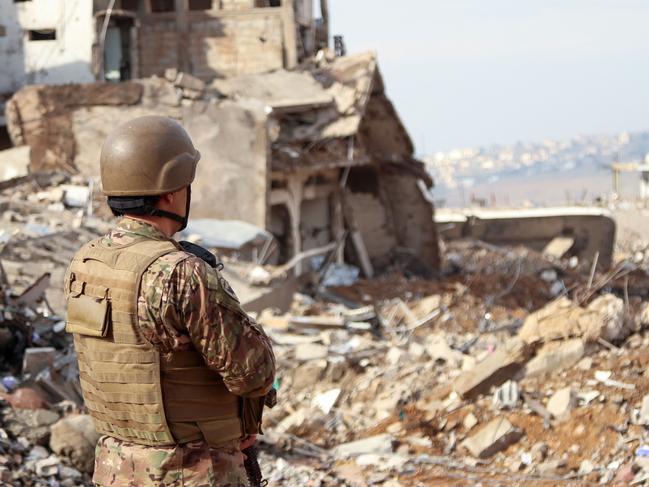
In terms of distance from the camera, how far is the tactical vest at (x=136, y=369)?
2.57 m

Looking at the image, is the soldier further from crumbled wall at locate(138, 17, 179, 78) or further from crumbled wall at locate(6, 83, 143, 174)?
crumbled wall at locate(138, 17, 179, 78)

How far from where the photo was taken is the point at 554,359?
7219mm

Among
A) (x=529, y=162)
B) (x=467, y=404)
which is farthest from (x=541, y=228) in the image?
(x=529, y=162)

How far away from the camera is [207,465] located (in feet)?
8.64

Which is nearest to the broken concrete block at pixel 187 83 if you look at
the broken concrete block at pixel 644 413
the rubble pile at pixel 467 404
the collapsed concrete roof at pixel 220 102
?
the collapsed concrete roof at pixel 220 102

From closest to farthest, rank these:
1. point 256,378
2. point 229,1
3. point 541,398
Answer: point 256,378 → point 541,398 → point 229,1

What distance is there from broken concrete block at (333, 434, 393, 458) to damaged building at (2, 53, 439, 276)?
884 centimetres

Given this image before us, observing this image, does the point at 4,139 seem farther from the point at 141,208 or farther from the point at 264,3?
the point at 141,208

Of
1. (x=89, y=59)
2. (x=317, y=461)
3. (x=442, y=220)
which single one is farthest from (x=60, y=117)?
(x=442, y=220)

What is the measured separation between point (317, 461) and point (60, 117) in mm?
10595

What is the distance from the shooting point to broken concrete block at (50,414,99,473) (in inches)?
214

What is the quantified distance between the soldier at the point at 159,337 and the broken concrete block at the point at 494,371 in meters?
4.46

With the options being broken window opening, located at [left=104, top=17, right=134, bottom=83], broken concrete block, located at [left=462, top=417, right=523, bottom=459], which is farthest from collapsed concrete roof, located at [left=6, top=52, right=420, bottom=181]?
broken concrete block, located at [left=462, top=417, right=523, bottom=459]

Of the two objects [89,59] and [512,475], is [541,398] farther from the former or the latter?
[89,59]
